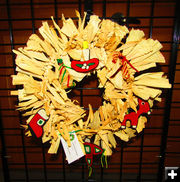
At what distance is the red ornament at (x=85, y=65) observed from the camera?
0.54m

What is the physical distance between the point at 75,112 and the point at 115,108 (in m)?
0.16

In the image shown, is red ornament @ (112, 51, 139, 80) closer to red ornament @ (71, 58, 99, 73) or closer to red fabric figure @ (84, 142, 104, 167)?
red ornament @ (71, 58, 99, 73)

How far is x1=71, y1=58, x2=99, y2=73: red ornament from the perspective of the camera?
538 millimetres

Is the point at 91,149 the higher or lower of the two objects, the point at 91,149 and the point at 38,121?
the lower

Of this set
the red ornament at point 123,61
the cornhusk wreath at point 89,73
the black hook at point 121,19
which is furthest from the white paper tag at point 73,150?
the black hook at point 121,19

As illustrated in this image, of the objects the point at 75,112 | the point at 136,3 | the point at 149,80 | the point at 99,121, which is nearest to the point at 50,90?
the point at 75,112

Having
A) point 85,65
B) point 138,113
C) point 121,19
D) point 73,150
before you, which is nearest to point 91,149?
point 73,150

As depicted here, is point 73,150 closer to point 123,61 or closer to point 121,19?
point 123,61

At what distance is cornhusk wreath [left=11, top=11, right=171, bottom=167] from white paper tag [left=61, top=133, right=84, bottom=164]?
0.06ft

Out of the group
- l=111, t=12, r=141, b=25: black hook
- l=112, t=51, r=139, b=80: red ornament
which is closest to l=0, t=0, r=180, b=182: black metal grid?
l=111, t=12, r=141, b=25: black hook

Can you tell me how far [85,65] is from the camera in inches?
21.2

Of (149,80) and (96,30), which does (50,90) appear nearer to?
(96,30)

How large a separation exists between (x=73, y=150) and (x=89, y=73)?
316mm

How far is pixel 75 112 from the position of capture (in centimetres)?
61
